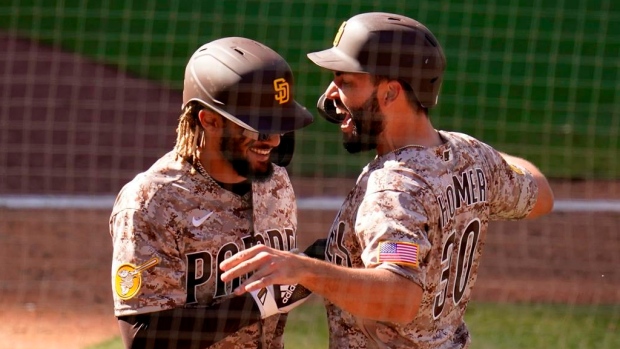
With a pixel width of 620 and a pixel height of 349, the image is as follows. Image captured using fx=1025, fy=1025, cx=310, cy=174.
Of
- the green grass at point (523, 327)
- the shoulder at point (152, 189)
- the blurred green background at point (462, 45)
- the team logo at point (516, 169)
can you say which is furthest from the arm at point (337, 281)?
the blurred green background at point (462, 45)

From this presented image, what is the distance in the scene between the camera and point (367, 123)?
9.95 ft

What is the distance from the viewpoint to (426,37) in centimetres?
310

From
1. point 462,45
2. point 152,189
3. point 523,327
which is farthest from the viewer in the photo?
point 462,45

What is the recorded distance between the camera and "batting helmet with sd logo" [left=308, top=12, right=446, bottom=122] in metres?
3.00

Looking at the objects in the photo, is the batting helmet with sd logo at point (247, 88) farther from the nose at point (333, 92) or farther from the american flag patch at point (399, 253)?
the american flag patch at point (399, 253)

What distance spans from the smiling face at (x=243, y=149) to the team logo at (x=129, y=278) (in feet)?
1.26

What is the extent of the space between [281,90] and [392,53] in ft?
1.19

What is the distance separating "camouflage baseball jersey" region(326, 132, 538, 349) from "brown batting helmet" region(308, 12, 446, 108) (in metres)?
0.19

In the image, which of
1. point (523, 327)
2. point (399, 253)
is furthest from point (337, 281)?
A: point (523, 327)

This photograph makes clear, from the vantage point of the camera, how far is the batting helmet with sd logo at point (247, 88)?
3.04m

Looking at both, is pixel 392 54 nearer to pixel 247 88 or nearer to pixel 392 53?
pixel 392 53

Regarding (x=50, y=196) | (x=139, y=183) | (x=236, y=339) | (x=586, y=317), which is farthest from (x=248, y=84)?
(x=50, y=196)

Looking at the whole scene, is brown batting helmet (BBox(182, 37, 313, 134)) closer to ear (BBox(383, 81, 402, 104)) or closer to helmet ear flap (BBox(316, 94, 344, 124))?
helmet ear flap (BBox(316, 94, 344, 124))

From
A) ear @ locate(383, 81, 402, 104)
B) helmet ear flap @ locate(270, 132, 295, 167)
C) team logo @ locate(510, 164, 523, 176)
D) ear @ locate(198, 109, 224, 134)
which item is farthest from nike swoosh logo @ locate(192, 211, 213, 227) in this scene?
team logo @ locate(510, 164, 523, 176)
